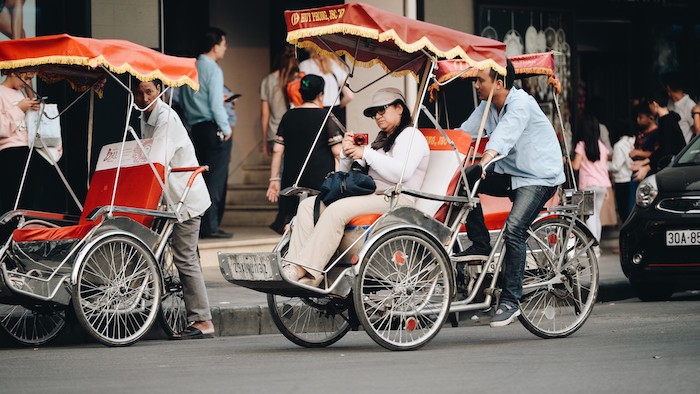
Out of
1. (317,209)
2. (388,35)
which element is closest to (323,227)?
(317,209)

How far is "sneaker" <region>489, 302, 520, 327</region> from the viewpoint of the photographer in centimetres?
944

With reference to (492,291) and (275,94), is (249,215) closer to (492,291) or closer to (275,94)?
(275,94)

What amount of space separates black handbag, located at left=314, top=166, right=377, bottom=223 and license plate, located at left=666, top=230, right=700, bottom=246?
4.12 m

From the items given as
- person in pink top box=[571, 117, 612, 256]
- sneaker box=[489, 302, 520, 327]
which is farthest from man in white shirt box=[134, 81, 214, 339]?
person in pink top box=[571, 117, 612, 256]

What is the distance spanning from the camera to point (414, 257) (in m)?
9.12

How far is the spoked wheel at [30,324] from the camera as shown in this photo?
1025 cm

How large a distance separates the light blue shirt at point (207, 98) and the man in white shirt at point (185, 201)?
13.8 ft

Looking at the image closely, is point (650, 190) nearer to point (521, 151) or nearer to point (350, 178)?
point (521, 151)

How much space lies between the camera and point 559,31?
18.3m

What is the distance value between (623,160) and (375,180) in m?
8.61

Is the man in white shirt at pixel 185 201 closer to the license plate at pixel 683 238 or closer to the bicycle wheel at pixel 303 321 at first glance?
the bicycle wheel at pixel 303 321

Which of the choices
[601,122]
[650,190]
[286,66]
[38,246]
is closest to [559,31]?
[601,122]

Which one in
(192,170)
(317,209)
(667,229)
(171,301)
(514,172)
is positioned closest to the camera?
(317,209)

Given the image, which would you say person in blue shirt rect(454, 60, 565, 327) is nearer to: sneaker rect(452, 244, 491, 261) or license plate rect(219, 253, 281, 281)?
sneaker rect(452, 244, 491, 261)
